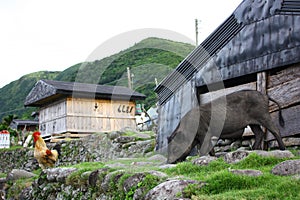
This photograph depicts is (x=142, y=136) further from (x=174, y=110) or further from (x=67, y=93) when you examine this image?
(x=67, y=93)

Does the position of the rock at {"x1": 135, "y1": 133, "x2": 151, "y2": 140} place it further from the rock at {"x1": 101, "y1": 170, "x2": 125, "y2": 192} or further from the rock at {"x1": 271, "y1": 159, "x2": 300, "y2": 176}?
the rock at {"x1": 271, "y1": 159, "x2": 300, "y2": 176}

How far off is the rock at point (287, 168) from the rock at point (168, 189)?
115 cm

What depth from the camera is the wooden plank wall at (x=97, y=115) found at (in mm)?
25266

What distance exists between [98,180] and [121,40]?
25.9 ft

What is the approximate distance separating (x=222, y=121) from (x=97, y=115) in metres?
17.8

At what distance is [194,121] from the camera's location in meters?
8.80

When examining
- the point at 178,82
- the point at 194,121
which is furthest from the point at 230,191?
the point at 178,82

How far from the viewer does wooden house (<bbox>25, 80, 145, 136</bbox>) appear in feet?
82.5

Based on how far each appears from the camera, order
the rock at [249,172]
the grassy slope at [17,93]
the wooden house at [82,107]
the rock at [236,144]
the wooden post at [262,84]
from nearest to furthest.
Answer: the rock at [249,172], the wooden post at [262,84], the rock at [236,144], the wooden house at [82,107], the grassy slope at [17,93]

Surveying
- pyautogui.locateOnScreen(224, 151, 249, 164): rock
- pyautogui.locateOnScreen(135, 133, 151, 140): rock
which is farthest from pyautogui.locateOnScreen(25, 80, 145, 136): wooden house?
pyautogui.locateOnScreen(224, 151, 249, 164): rock

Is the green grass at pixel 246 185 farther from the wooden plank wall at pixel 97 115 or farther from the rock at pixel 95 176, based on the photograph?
the wooden plank wall at pixel 97 115

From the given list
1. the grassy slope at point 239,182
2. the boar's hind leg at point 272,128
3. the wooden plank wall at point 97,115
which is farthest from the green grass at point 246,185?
the wooden plank wall at point 97,115

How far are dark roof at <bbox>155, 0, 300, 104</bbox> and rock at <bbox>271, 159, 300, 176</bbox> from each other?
4.07 meters

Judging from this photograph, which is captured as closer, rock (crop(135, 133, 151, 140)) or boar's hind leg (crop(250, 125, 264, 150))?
boar's hind leg (crop(250, 125, 264, 150))
